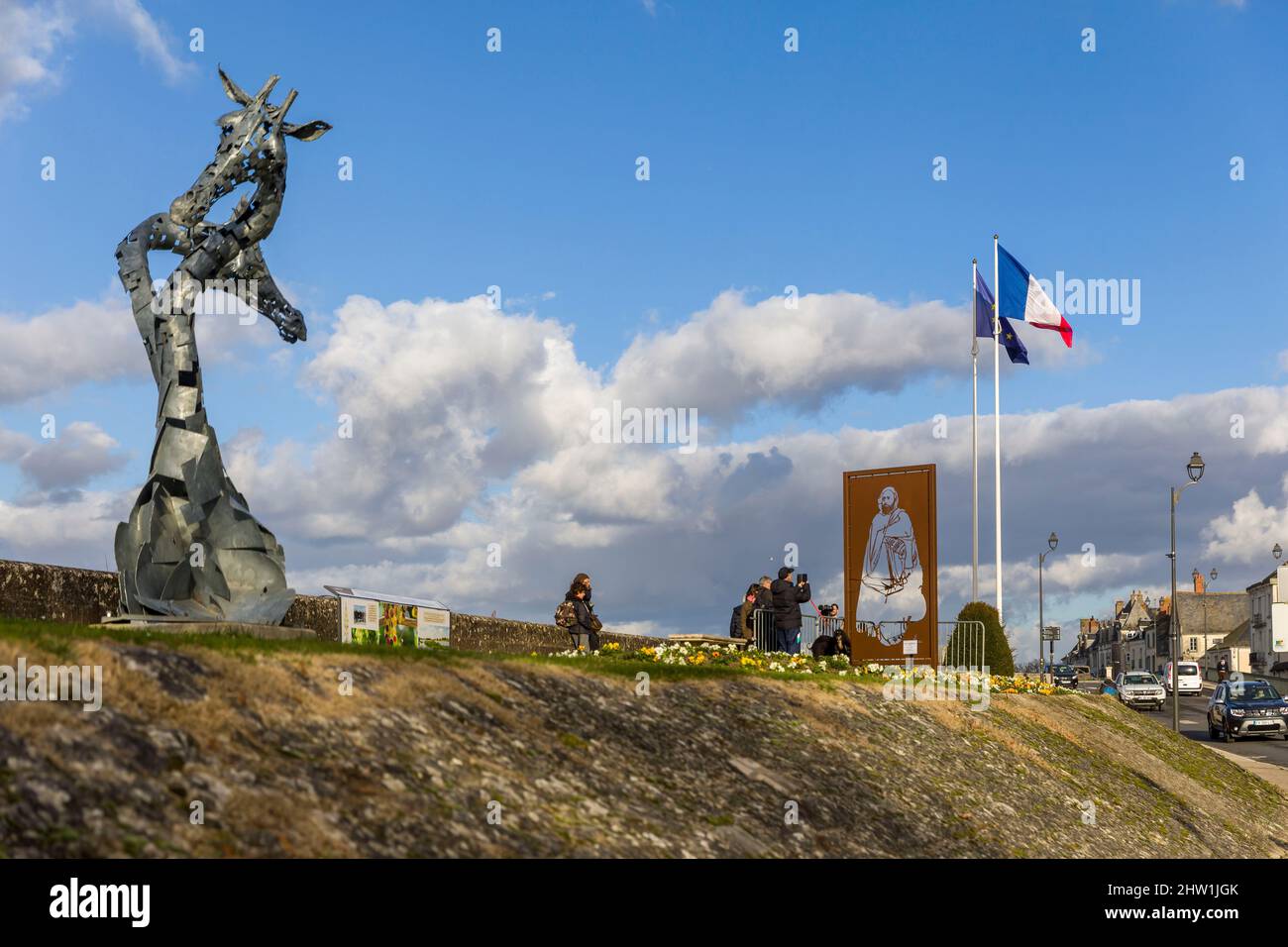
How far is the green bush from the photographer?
2639 cm

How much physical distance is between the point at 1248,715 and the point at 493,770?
106 feet

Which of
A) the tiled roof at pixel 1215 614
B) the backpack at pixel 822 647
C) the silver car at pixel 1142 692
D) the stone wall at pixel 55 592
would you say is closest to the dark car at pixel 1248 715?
the silver car at pixel 1142 692

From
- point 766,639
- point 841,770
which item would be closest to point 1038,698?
→ point 766,639

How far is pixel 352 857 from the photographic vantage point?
644 centimetres

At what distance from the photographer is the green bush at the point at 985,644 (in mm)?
26391

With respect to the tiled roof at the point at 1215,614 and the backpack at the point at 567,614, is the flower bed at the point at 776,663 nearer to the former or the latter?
the backpack at the point at 567,614

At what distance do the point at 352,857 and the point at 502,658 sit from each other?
201 inches

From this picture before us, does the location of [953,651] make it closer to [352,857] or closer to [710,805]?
[710,805]

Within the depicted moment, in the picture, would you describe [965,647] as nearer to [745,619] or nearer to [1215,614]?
[745,619]

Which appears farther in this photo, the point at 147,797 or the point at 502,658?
the point at 502,658

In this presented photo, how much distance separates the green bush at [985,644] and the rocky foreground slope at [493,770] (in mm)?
11172

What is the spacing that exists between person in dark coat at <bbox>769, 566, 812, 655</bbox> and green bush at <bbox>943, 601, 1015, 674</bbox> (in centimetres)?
654
